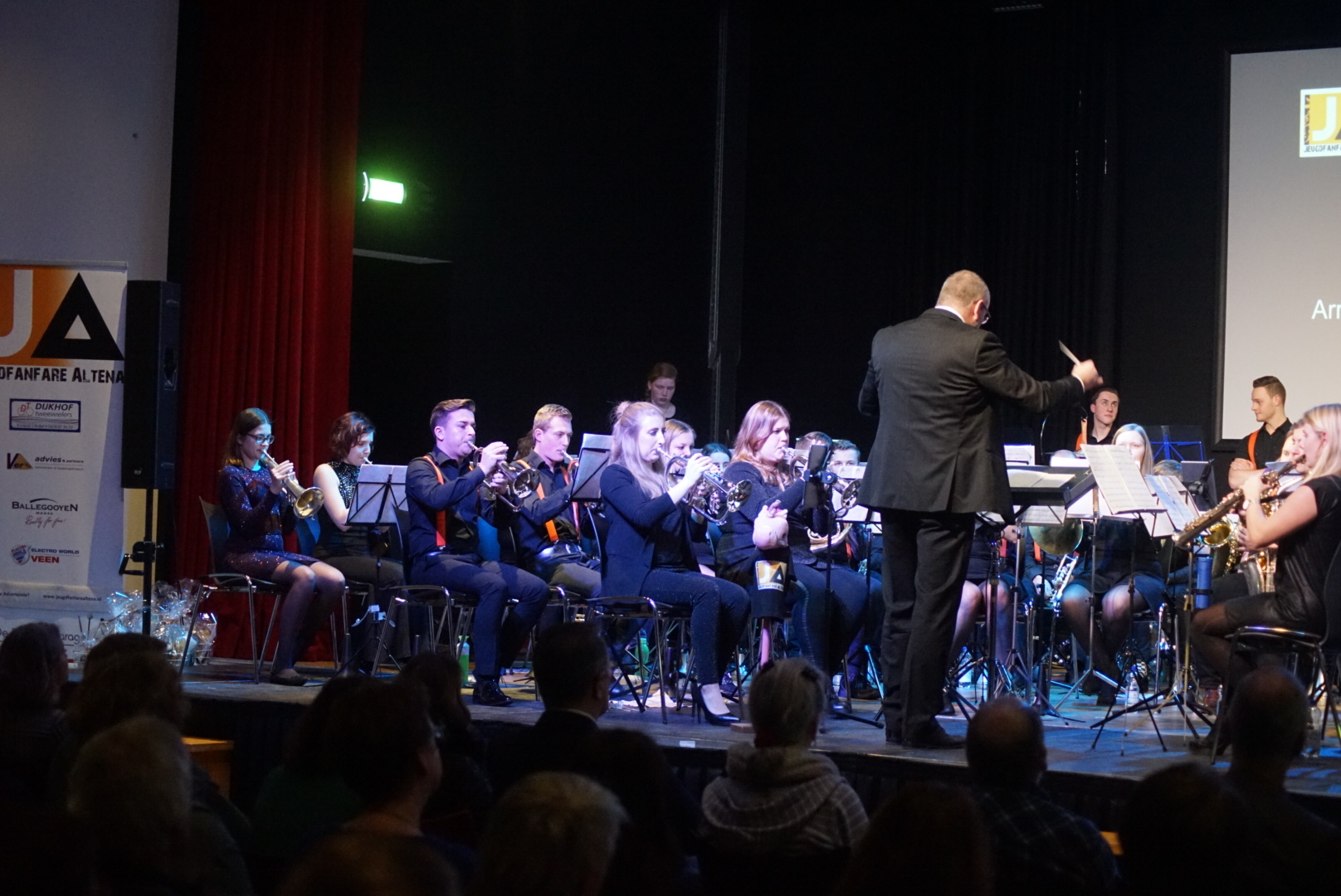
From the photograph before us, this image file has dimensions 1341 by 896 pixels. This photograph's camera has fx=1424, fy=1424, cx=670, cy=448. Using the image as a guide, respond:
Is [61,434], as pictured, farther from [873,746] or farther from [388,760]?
[388,760]

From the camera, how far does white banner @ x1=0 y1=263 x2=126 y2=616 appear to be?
7.26 meters

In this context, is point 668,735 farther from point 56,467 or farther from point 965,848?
point 56,467

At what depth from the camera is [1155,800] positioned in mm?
2262

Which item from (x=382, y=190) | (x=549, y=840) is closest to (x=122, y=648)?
(x=549, y=840)

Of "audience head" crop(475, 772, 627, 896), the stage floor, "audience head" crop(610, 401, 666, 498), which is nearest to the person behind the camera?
"audience head" crop(475, 772, 627, 896)

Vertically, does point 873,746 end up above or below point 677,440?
below

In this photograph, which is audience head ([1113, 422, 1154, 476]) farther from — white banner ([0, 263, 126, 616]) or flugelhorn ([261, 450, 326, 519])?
white banner ([0, 263, 126, 616])

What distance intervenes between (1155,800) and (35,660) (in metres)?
2.78

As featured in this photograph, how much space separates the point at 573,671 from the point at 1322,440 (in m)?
3.08

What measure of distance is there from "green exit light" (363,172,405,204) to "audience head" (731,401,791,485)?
3826 millimetres

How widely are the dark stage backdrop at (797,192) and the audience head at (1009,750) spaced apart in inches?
254

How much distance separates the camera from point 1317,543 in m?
4.88

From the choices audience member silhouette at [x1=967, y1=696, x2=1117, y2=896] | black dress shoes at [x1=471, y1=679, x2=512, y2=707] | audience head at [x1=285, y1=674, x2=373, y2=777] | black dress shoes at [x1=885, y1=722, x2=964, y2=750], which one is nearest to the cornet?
black dress shoes at [x1=471, y1=679, x2=512, y2=707]

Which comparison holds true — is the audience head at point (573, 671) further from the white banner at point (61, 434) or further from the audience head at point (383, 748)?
the white banner at point (61, 434)
